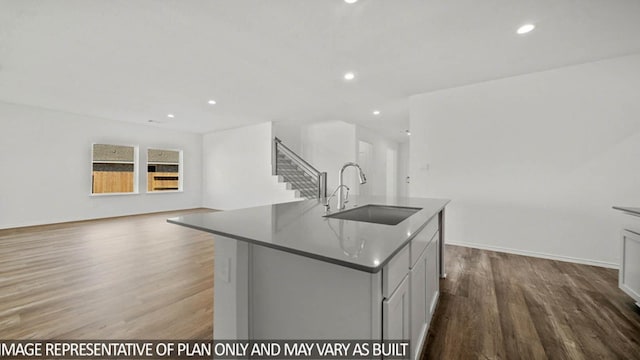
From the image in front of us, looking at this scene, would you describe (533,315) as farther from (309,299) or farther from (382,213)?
(309,299)

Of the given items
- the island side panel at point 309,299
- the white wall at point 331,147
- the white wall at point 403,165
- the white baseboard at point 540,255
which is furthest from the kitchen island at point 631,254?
the white wall at point 403,165

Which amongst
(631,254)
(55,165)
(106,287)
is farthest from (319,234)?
(55,165)

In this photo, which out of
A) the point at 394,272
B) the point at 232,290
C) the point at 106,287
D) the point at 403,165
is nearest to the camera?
the point at 394,272

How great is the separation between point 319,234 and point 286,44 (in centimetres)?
237

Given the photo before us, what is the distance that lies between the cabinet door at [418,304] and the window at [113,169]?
7699mm

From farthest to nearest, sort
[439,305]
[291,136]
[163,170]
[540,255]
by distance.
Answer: [291,136], [163,170], [540,255], [439,305]

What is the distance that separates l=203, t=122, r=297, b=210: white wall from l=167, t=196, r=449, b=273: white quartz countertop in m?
4.95

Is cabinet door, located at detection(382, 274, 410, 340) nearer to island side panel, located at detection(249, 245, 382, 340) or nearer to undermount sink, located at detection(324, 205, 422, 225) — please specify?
island side panel, located at detection(249, 245, 382, 340)

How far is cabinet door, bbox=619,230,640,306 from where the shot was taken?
1.93 metres

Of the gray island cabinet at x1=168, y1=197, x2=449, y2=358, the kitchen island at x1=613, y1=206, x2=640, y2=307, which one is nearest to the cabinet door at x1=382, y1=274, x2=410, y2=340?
the gray island cabinet at x1=168, y1=197, x2=449, y2=358

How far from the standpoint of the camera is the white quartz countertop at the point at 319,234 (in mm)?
867

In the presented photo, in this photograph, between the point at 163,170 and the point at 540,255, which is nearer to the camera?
the point at 540,255

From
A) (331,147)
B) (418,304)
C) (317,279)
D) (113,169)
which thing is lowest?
(418,304)

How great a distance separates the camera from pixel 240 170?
7289mm
